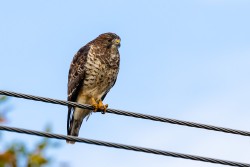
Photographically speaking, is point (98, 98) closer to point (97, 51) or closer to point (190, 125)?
point (97, 51)

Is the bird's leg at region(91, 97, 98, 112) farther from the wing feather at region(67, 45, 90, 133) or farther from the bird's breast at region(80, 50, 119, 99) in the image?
the wing feather at region(67, 45, 90, 133)

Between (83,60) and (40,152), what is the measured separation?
431 cm

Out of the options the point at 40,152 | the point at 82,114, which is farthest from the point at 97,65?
the point at 40,152

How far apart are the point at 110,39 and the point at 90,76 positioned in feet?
3.69

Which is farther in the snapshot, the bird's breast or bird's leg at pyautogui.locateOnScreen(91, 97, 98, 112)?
the bird's breast

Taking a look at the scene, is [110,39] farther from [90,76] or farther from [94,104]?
[94,104]

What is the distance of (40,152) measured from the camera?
648 centimetres

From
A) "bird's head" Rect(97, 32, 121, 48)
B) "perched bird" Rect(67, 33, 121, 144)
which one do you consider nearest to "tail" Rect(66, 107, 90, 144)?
"perched bird" Rect(67, 33, 121, 144)

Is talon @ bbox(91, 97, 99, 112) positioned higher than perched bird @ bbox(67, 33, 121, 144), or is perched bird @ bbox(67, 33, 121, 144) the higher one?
perched bird @ bbox(67, 33, 121, 144)

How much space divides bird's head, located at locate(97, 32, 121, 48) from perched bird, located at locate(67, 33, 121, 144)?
107 millimetres

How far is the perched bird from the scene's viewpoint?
415 inches

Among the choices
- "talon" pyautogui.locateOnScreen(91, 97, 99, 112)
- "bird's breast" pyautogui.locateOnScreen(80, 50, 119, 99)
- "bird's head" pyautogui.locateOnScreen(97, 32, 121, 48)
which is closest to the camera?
"talon" pyautogui.locateOnScreen(91, 97, 99, 112)

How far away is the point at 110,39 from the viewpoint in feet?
37.4

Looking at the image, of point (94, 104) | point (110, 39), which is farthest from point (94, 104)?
point (110, 39)
